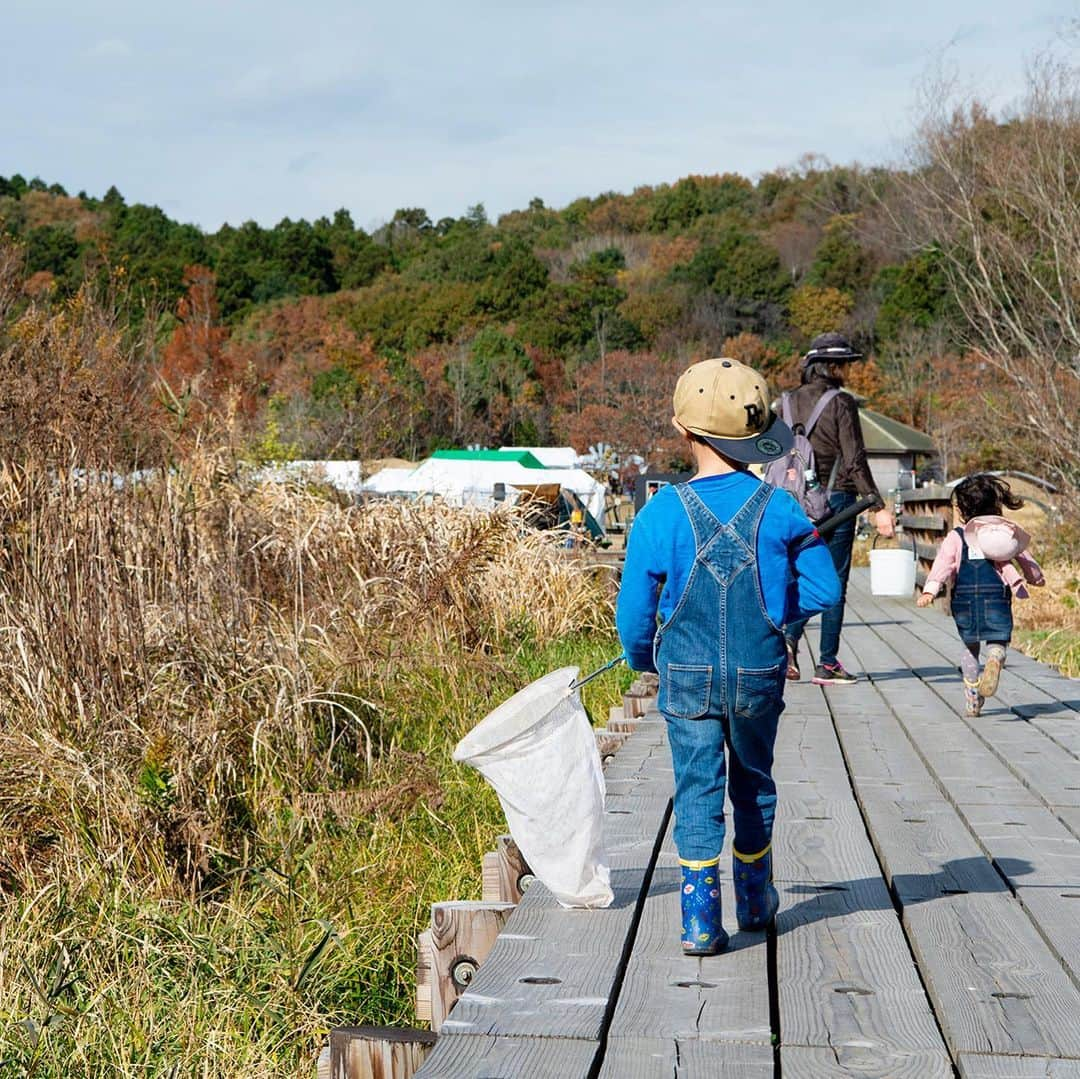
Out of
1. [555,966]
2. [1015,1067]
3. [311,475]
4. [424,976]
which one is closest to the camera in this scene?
[1015,1067]

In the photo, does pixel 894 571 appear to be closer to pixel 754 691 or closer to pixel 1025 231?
pixel 1025 231

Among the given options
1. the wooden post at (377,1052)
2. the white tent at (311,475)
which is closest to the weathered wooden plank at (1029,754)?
the wooden post at (377,1052)

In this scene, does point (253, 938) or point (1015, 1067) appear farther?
point (253, 938)

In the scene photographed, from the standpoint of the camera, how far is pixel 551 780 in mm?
3521

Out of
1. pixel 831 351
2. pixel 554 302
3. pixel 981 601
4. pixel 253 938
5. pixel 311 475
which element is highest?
pixel 554 302

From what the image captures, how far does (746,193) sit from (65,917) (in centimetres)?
10205

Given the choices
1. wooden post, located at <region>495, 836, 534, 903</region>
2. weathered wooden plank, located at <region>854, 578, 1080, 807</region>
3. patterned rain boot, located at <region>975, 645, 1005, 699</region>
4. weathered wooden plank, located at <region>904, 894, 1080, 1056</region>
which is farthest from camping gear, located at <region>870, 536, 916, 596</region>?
weathered wooden plank, located at <region>904, 894, 1080, 1056</region>

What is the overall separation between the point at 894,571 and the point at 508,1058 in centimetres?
1242

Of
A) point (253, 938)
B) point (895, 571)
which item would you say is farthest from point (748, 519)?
point (895, 571)

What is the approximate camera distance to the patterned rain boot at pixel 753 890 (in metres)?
3.43

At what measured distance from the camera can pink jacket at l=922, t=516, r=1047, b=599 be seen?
6.88 m

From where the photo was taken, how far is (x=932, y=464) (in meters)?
58.3

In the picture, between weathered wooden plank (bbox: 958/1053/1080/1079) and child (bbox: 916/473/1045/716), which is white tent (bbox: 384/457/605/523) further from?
weathered wooden plank (bbox: 958/1053/1080/1079)

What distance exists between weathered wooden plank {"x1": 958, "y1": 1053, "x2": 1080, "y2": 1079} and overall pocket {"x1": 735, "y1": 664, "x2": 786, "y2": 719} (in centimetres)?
90
